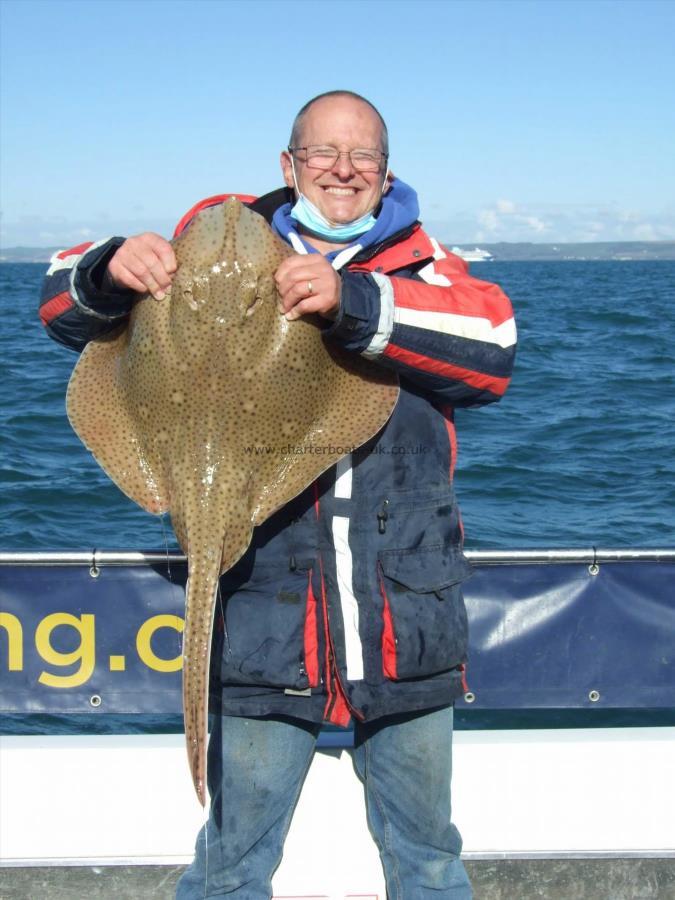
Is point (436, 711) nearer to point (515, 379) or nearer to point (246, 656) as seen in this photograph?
point (246, 656)

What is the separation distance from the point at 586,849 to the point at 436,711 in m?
1.11

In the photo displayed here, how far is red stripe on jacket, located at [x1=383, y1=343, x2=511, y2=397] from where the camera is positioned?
2819 millimetres

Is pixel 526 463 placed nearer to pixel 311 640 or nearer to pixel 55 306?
pixel 311 640

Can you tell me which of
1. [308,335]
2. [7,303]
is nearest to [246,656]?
[308,335]

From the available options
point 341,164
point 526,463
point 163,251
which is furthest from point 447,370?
point 526,463

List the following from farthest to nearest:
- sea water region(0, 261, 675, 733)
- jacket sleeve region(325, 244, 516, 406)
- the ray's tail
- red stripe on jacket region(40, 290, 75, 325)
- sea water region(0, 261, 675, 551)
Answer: sea water region(0, 261, 675, 551) → sea water region(0, 261, 675, 733) → red stripe on jacket region(40, 290, 75, 325) → jacket sleeve region(325, 244, 516, 406) → the ray's tail

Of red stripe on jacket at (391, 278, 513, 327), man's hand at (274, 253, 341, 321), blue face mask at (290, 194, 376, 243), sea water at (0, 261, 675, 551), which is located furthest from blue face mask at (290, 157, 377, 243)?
sea water at (0, 261, 675, 551)

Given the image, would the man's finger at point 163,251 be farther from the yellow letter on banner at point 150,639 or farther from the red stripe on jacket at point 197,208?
the yellow letter on banner at point 150,639

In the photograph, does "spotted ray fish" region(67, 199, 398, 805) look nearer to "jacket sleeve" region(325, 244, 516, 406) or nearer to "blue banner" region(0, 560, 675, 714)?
"jacket sleeve" region(325, 244, 516, 406)

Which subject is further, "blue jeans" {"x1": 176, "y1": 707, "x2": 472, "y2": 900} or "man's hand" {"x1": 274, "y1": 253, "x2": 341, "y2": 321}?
"blue jeans" {"x1": 176, "y1": 707, "x2": 472, "y2": 900}

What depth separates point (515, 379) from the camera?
19562mm

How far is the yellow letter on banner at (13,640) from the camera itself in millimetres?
3926

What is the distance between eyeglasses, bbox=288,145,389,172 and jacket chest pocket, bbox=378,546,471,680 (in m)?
1.15

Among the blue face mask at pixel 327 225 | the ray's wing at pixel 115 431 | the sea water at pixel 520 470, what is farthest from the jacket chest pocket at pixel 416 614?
the sea water at pixel 520 470
